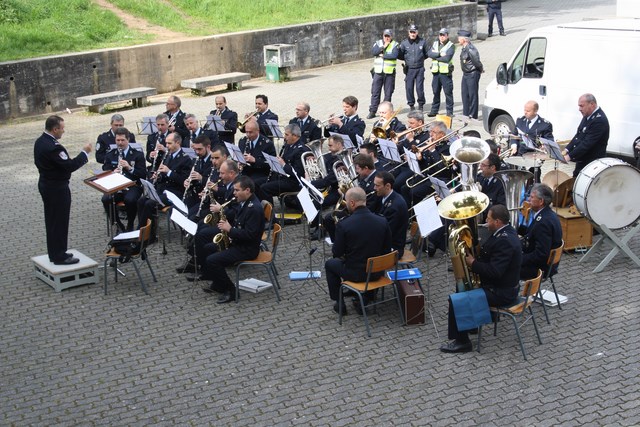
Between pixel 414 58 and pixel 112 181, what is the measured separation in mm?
9714

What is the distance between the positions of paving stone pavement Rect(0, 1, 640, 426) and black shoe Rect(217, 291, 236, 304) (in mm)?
130

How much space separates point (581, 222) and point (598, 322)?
219cm

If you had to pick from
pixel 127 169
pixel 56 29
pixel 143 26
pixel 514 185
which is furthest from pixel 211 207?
pixel 143 26

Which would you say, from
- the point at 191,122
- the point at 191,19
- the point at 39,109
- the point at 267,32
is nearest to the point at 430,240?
the point at 191,122

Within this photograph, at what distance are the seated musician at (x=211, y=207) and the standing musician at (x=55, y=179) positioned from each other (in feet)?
4.69

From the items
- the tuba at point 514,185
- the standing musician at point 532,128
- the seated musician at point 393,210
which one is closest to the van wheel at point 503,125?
the standing musician at point 532,128

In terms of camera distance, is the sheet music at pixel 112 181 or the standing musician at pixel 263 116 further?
the standing musician at pixel 263 116

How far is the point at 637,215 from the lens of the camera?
1098 centimetres

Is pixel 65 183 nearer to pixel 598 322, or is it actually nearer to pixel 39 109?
pixel 598 322

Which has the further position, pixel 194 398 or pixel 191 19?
pixel 191 19

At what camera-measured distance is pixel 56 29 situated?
23.0 metres

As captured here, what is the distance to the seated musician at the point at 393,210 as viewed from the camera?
406 inches

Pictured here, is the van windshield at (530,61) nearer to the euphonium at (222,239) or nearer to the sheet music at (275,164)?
the sheet music at (275,164)

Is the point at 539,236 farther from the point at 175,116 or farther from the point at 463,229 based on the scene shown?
the point at 175,116
